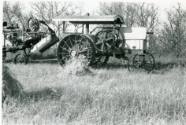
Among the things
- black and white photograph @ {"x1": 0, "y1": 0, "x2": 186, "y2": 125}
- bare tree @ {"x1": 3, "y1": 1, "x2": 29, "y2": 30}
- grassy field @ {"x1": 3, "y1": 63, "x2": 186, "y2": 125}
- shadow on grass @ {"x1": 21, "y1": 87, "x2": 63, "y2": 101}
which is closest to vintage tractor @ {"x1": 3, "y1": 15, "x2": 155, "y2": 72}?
black and white photograph @ {"x1": 0, "y1": 0, "x2": 186, "y2": 125}

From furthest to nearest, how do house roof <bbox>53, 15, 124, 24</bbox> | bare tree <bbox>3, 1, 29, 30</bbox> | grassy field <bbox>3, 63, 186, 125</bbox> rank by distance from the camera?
1. bare tree <bbox>3, 1, 29, 30</bbox>
2. house roof <bbox>53, 15, 124, 24</bbox>
3. grassy field <bbox>3, 63, 186, 125</bbox>

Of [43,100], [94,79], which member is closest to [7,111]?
[43,100]

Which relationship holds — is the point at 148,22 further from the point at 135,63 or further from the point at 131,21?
the point at 135,63

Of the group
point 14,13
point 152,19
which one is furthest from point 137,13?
point 14,13

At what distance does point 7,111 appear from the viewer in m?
6.11

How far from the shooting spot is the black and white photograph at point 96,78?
6.10 meters

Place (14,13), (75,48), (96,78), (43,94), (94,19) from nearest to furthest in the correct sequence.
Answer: (43,94) < (96,78) < (75,48) < (94,19) < (14,13)

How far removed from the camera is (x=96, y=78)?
9.90 metres

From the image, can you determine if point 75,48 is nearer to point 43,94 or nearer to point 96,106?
point 43,94

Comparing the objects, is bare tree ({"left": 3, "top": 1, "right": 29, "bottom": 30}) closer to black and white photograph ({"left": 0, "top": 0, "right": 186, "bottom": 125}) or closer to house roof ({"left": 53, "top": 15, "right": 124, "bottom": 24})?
black and white photograph ({"left": 0, "top": 0, "right": 186, "bottom": 125})

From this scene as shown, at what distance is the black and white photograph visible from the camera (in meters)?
6.10

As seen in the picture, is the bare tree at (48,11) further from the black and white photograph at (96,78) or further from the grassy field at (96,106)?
the grassy field at (96,106)

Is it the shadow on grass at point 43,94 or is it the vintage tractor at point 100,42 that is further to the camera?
the vintage tractor at point 100,42

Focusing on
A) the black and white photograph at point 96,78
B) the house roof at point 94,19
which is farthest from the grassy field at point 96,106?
the house roof at point 94,19
